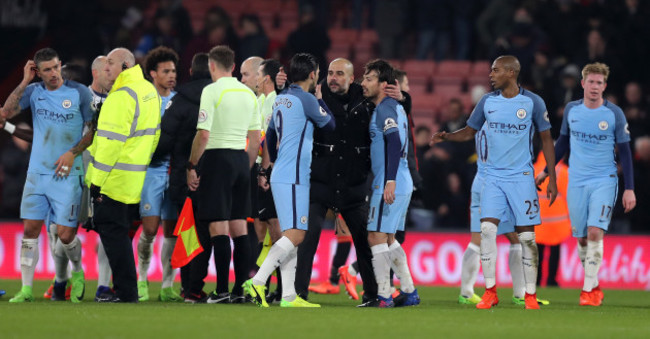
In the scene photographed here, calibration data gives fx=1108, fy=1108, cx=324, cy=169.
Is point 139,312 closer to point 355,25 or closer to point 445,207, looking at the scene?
point 445,207

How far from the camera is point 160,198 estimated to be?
447 inches

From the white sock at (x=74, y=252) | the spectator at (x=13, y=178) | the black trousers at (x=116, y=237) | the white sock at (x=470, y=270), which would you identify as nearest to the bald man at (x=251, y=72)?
the black trousers at (x=116, y=237)

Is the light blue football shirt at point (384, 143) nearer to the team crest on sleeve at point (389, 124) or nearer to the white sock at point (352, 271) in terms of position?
the team crest on sleeve at point (389, 124)

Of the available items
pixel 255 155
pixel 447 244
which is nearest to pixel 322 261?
pixel 447 244

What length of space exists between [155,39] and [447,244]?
740cm

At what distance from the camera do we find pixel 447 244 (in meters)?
15.9

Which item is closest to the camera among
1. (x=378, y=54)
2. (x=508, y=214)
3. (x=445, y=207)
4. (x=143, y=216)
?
(x=508, y=214)

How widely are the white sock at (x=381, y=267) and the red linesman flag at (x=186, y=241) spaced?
1.74m

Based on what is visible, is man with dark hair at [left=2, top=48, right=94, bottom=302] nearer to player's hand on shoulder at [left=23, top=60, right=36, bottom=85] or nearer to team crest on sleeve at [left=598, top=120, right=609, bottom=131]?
player's hand on shoulder at [left=23, top=60, right=36, bottom=85]

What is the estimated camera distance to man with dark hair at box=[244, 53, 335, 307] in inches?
388

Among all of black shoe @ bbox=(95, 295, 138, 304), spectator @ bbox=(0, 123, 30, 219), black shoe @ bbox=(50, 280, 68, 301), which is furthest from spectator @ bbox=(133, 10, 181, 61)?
black shoe @ bbox=(95, 295, 138, 304)

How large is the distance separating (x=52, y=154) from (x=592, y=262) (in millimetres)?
5509

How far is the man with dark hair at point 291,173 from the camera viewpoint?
9844mm

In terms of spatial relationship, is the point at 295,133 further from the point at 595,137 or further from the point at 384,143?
the point at 595,137
